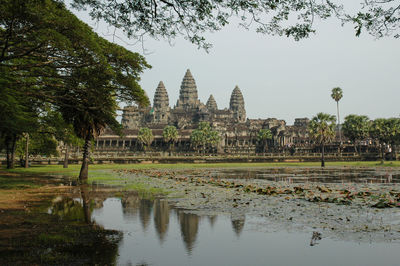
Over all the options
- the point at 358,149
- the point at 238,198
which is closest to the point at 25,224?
the point at 238,198

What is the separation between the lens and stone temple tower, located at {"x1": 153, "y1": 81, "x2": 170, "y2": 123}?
191m

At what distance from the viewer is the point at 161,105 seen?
192875 mm

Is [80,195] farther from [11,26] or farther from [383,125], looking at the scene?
[383,125]

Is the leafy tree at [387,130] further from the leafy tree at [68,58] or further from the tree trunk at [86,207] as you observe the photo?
the tree trunk at [86,207]

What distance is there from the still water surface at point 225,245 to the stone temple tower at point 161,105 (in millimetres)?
181056

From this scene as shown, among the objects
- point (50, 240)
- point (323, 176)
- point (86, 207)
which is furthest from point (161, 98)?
point (50, 240)

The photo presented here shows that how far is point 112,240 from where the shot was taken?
7.60 metres

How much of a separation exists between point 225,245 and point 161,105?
188 metres

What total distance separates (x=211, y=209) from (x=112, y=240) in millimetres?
4439

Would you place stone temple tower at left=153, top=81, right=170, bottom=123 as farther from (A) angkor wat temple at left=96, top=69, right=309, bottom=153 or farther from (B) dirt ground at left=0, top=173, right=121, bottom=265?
(B) dirt ground at left=0, top=173, right=121, bottom=265

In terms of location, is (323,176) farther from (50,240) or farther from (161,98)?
(161,98)

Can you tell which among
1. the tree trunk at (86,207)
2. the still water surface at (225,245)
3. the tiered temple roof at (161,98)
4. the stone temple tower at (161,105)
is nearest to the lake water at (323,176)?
the tree trunk at (86,207)

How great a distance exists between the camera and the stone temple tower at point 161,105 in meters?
191

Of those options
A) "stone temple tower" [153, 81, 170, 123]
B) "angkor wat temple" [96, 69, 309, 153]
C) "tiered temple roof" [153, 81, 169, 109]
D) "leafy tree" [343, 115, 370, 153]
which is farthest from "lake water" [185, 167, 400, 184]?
"tiered temple roof" [153, 81, 169, 109]
